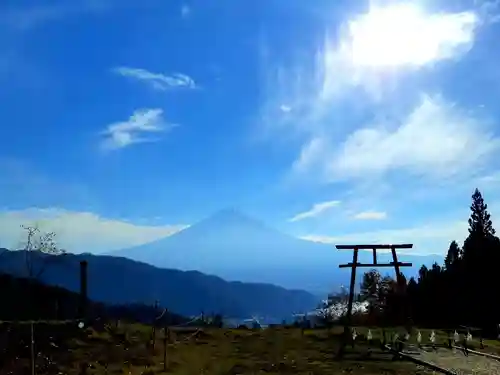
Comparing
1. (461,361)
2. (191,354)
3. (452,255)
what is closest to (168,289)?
(452,255)

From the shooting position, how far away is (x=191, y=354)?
2088 cm

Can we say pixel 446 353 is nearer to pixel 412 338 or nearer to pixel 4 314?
pixel 412 338

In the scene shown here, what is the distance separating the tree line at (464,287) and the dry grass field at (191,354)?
49.4ft

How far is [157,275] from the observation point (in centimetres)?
16838

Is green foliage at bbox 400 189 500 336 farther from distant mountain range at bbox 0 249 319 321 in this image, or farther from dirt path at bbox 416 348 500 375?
distant mountain range at bbox 0 249 319 321

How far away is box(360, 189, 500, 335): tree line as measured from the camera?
41.4 metres

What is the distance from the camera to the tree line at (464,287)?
41438 millimetres

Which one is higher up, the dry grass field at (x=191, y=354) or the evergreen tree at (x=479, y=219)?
the evergreen tree at (x=479, y=219)

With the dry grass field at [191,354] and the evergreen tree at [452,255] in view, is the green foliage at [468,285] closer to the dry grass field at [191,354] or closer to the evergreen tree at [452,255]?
the evergreen tree at [452,255]

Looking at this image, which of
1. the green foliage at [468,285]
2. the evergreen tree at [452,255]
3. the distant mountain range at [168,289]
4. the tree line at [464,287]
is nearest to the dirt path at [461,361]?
the tree line at [464,287]

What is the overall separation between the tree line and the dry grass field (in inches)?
593

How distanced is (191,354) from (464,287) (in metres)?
29.3

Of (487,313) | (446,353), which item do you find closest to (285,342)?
A: (446,353)

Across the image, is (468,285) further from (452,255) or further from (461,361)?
(461,361)
